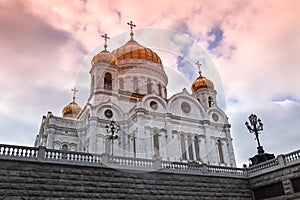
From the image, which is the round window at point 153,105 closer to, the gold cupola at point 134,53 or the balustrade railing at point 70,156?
the gold cupola at point 134,53

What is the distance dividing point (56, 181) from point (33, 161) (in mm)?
1503

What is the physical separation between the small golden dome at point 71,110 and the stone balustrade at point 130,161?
21098 mm

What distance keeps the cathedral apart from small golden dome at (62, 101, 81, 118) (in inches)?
299

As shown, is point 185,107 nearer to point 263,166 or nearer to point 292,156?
point 263,166

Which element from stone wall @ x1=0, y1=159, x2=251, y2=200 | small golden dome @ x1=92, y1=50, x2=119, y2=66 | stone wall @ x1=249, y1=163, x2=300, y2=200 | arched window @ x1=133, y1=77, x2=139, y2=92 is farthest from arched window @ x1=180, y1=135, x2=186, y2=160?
small golden dome @ x1=92, y1=50, x2=119, y2=66

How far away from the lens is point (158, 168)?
55.7ft

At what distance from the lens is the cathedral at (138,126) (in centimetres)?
2552

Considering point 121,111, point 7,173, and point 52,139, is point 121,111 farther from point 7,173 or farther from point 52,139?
point 7,173

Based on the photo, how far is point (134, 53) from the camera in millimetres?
35156

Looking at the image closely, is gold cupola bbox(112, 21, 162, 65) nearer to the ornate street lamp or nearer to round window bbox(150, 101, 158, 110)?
round window bbox(150, 101, 158, 110)

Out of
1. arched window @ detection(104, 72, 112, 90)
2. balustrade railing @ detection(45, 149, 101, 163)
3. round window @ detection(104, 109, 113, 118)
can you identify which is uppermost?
arched window @ detection(104, 72, 112, 90)

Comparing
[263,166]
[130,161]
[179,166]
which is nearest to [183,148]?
[179,166]

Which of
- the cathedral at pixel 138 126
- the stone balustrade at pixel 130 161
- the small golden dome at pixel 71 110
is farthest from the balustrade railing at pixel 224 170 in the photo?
the small golden dome at pixel 71 110

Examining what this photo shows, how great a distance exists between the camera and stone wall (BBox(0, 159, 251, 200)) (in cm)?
1323
